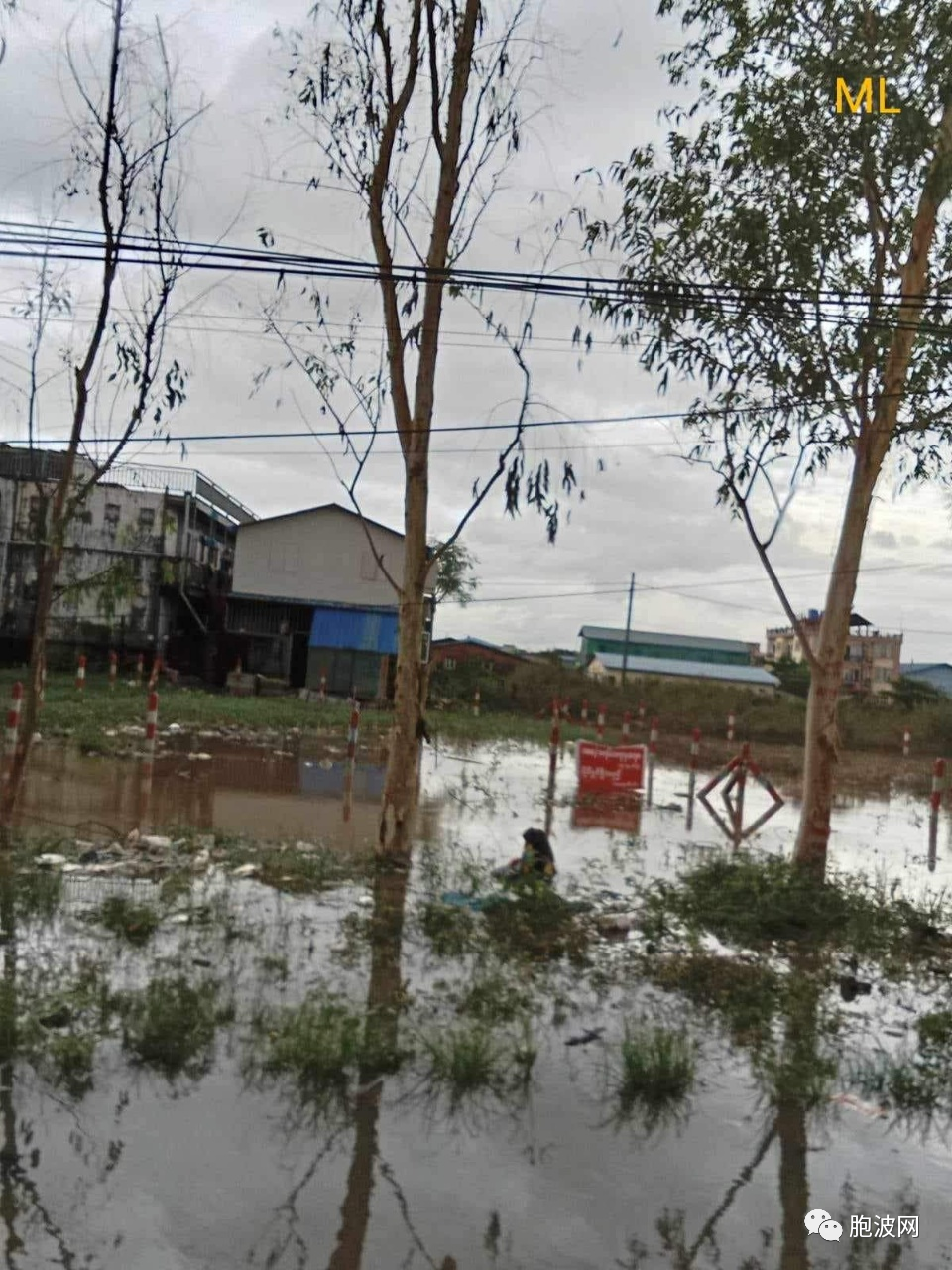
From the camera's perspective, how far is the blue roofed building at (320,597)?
4281 cm

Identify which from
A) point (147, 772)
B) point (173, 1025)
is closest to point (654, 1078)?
point (173, 1025)

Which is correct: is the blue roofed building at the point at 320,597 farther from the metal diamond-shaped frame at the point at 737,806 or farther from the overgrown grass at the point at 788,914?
the overgrown grass at the point at 788,914

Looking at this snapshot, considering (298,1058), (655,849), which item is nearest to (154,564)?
(655,849)

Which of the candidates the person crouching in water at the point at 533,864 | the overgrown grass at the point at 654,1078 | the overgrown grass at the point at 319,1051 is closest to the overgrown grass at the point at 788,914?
the person crouching in water at the point at 533,864

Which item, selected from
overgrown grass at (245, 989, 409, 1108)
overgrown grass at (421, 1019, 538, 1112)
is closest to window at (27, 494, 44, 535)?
overgrown grass at (245, 989, 409, 1108)

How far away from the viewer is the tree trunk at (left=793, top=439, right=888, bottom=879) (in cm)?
1323

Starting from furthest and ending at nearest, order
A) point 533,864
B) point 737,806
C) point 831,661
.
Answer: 1. point 737,806
2. point 831,661
3. point 533,864

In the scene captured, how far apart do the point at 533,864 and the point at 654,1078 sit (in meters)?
4.64

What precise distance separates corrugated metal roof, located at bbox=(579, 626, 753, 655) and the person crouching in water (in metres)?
67.9

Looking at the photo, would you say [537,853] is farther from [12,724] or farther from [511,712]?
[511,712]

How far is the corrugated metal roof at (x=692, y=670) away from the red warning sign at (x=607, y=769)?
42.2 meters

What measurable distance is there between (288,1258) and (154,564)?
40.9 m

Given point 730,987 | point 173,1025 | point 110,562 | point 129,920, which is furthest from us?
point 110,562

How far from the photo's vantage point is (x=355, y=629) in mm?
42906
